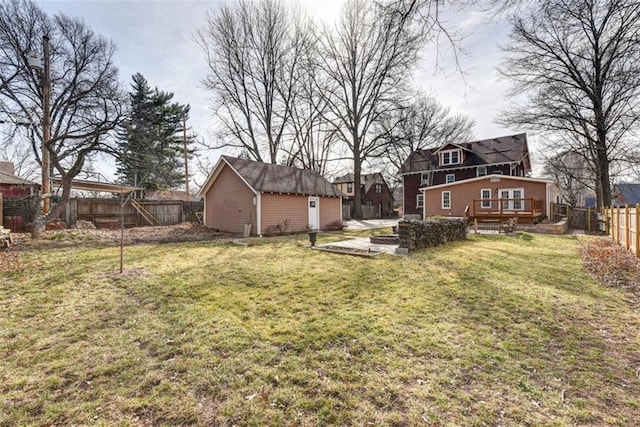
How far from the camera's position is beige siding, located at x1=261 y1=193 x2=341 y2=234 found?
1519 centimetres

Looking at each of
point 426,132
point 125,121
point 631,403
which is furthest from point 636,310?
point 426,132

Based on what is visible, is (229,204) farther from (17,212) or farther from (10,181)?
(10,181)

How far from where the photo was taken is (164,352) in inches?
133

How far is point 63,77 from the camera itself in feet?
59.1

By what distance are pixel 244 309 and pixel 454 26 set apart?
5168mm

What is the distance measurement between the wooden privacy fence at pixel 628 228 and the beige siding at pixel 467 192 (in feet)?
29.8

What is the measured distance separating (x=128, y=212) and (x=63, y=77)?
9286 mm

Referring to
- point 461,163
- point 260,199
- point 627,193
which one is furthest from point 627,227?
point 627,193

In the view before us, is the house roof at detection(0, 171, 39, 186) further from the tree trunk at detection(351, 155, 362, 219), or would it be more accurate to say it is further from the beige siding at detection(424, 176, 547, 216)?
the beige siding at detection(424, 176, 547, 216)

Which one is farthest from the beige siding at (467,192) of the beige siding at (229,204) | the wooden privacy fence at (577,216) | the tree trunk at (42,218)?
the tree trunk at (42,218)

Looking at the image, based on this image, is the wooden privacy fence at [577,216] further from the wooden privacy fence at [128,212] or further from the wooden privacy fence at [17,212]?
the wooden privacy fence at [17,212]

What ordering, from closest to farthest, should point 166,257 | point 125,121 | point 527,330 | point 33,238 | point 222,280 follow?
point 527,330
point 222,280
point 166,257
point 33,238
point 125,121

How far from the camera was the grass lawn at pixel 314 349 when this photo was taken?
8.01ft

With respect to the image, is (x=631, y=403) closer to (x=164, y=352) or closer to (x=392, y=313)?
(x=392, y=313)
